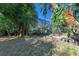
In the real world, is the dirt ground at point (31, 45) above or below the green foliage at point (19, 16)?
below

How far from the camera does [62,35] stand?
14.5 feet

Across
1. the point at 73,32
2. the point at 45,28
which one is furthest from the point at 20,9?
the point at 73,32

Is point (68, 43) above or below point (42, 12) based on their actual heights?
below

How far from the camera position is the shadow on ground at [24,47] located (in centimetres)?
440

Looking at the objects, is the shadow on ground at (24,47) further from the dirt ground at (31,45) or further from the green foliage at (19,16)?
the green foliage at (19,16)

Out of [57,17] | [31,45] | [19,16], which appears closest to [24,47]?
[31,45]

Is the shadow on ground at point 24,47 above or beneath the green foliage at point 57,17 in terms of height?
beneath

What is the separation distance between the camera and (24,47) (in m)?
4.43

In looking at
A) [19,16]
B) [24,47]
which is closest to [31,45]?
[24,47]

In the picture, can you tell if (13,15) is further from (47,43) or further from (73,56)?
(73,56)

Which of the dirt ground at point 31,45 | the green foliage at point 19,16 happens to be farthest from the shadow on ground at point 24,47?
the green foliage at point 19,16

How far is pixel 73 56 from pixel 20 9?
87cm

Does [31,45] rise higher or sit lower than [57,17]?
lower

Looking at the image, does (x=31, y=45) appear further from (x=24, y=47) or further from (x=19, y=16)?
(x=19, y=16)
